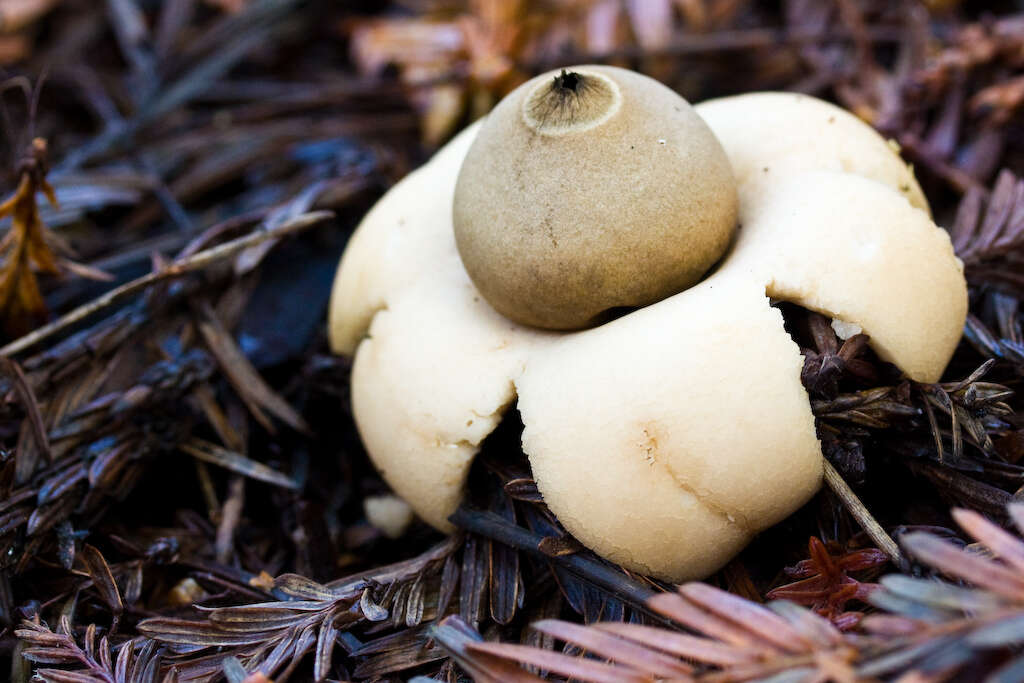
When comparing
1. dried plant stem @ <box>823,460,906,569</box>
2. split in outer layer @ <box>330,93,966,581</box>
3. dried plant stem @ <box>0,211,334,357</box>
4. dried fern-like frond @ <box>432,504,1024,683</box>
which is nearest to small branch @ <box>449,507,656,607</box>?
split in outer layer @ <box>330,93,966,581</box>

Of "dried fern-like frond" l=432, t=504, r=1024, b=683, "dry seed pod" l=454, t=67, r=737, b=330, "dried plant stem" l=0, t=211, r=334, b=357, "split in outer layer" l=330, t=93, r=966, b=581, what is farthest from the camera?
"dried plant stem" l=0, t=211, r=334, b=357

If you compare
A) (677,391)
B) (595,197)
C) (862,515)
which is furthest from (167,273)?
(862,515)

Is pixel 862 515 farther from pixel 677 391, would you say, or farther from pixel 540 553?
pixel 540 553

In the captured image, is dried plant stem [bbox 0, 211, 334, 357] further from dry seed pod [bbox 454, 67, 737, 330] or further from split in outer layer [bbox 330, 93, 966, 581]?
dry seed pod [bbox 454, 67, 737, 330]

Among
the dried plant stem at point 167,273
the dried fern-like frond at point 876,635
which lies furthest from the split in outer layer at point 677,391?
the dried plant stem at point 167,273

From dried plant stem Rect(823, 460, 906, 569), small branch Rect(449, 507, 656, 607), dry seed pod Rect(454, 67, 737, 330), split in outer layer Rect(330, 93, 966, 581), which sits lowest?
small branch Rect(449, 507, 656, 607)

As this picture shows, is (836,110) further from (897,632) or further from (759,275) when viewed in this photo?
(897,632)

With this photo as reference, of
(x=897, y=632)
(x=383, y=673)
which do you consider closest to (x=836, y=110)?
(x=897, y=632)
